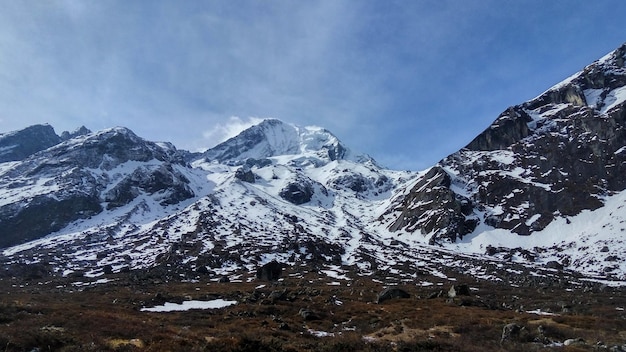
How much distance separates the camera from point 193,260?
133 metres

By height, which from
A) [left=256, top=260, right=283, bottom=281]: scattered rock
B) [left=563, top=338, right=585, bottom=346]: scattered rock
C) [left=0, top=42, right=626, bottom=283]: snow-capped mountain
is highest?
[left=0, top=42, right=626, bottom=283]: snow-capped mountain

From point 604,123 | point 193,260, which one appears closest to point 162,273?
point 193,260

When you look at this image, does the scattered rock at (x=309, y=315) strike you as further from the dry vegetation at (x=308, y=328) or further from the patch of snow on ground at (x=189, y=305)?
the patch of snow on ground at (x=189, y=305)

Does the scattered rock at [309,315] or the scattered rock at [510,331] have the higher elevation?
the scattered rock at [510,331]

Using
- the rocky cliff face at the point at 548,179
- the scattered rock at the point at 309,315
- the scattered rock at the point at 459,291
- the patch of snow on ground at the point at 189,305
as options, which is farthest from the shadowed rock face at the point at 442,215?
the scattered rock at the point at 309,315

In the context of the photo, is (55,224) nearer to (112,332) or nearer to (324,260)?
(324,260)

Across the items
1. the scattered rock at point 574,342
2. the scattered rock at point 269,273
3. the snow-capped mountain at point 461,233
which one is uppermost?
the snow-capped mountain at point 461,233

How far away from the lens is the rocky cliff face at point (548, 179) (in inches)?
6137

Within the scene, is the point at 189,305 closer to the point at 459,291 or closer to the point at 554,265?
the point at 459,291

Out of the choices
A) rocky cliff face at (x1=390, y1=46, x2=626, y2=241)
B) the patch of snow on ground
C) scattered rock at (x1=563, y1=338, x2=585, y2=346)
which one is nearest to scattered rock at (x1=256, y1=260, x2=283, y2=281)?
the patch of snow on ground

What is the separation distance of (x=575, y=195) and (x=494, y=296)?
11360 centimetres

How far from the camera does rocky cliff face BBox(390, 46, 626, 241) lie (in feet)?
511

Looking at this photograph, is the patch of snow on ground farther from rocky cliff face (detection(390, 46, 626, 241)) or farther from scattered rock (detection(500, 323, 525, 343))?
rocky cliff face (detection(390, 46, 626, 241))

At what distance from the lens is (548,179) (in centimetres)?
17038
